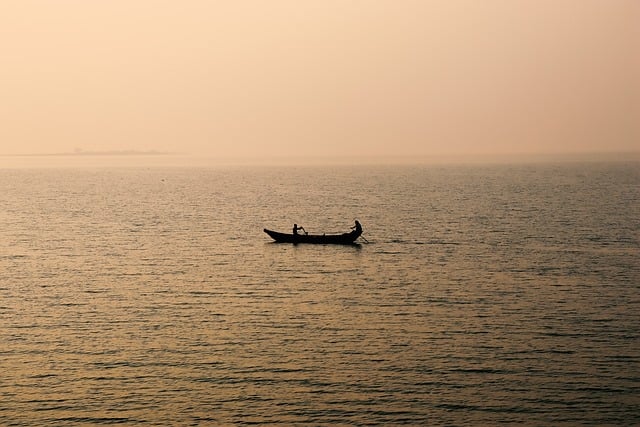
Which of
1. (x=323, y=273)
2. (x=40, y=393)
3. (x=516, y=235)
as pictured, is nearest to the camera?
(x=40, y=393)

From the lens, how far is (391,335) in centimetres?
5628

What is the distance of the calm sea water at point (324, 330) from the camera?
42438 mm

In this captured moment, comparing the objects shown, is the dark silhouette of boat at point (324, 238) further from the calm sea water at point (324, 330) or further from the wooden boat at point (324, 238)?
the calm sea water at point (324, 330)

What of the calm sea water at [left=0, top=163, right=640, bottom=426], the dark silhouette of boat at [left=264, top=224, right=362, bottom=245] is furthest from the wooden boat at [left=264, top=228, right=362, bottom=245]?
the calm sea water at [left=0, top=163, right=640, bottom=426]

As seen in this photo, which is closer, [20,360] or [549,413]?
[549,413]

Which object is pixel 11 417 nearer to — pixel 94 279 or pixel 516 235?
pixel 94 279

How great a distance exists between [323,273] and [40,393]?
4292 cm

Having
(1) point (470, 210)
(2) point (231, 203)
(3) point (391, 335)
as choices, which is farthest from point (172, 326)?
(2) point (231, 203)

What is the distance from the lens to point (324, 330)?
57.9 m

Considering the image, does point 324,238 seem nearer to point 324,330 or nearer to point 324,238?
point 324,238

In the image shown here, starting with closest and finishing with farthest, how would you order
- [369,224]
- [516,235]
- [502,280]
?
[502,280] → [516,235] → [369,224]

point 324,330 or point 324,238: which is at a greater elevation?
point 324,238

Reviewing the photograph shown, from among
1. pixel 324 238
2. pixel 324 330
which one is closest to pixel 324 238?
pixel 324 238

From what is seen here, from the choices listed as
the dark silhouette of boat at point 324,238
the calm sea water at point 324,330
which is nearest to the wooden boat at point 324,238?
the dark silhouette of boat at point 324,238
